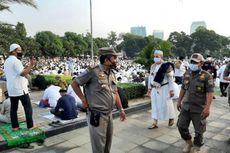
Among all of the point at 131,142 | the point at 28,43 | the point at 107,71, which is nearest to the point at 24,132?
the point at 131,142

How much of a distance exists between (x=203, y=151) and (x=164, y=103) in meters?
1.54

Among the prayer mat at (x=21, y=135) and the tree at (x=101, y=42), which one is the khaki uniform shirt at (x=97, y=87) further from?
the tree at (x=101, y=42)

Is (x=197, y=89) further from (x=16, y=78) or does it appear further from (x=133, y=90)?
(x=133, y=90)

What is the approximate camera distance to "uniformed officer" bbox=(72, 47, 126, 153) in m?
3.00

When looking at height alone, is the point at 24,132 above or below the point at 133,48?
below

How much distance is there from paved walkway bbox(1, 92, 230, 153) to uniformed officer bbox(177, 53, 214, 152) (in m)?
0.60

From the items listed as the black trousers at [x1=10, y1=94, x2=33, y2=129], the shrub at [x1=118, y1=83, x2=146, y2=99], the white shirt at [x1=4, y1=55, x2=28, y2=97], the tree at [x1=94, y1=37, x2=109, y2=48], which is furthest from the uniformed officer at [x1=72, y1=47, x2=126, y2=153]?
the tree at [x1=94, y1=37, x2=109, y2=48]

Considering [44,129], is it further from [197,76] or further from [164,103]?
[197,76]

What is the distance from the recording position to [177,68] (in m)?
10.0

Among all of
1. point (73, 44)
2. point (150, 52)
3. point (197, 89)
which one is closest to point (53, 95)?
point (150, 52)

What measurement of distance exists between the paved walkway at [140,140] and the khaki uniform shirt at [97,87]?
1626 millimetres

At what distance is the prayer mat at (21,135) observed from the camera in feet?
14.7

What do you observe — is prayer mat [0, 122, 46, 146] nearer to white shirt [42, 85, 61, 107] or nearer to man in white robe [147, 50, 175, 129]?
white shirt [42, 85, 61, 107]

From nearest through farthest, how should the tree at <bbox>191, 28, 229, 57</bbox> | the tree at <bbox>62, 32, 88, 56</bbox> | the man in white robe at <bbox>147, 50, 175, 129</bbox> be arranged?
the man in white robe at <bbox>147, 50, 175, 129</bbox> < the tree at <bbox>62, 32, 88, 56</bbox> < the tree at <bbox>191, 28, 229, 57</bbox>
